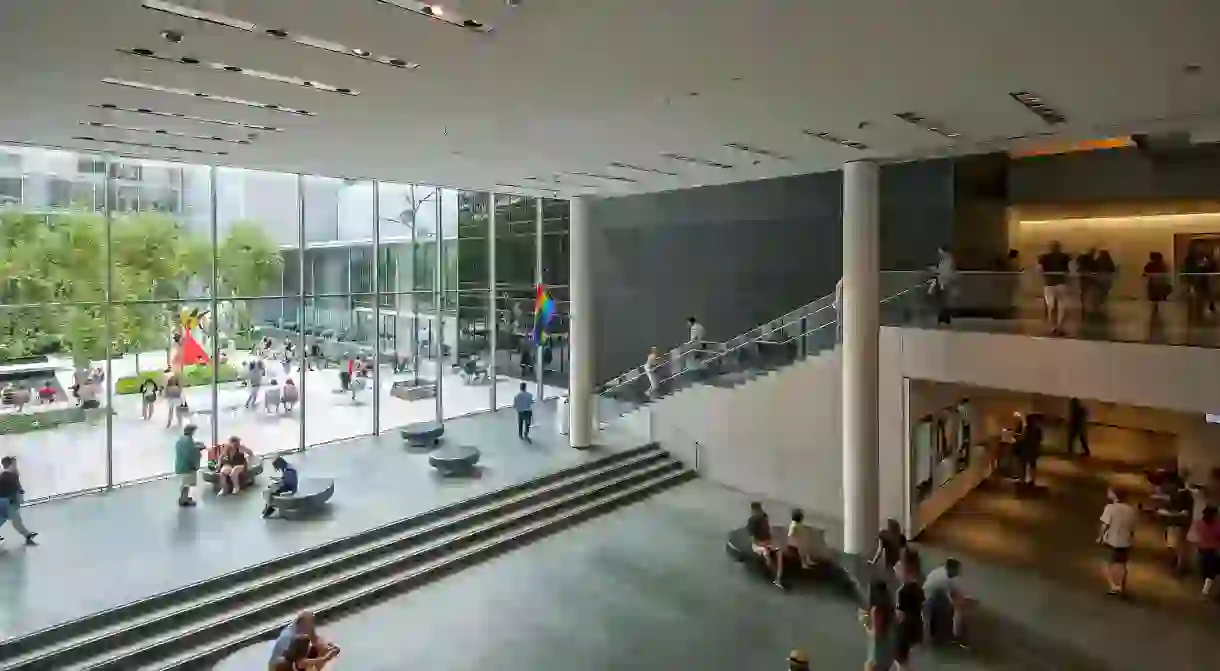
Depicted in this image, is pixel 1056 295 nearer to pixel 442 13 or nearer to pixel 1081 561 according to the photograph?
pixel 1081 561

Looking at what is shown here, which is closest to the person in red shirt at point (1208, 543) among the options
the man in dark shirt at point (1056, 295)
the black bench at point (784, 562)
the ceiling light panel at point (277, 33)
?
the man in dark shirt at point (1056, 295)

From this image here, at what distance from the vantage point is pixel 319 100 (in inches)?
279

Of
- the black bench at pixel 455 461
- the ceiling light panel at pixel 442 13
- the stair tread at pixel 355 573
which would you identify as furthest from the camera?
the black bench at pixel 455 461

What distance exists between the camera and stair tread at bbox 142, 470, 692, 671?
315 inches

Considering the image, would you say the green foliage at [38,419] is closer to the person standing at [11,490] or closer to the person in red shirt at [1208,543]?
the person standing at [11,490]

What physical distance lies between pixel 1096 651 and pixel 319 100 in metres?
10.0

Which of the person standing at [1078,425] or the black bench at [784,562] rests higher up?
the person standing at [1078,425]

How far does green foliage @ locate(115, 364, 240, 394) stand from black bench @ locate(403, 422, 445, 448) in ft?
11.8

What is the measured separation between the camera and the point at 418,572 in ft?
33.1

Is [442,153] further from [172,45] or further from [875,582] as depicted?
[875,582]

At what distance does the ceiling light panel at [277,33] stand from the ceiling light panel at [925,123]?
5079 mm

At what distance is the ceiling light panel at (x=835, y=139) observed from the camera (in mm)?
8688

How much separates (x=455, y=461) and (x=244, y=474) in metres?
3.57

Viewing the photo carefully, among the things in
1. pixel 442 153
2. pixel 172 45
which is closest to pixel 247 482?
pixel 442 153
